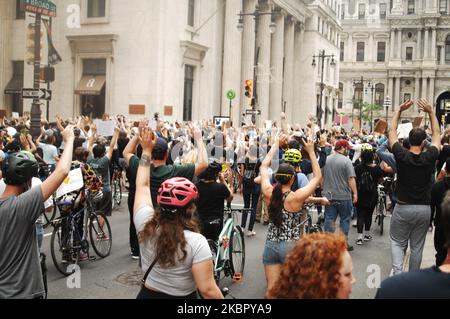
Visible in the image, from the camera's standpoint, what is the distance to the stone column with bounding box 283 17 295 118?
51875 millimetres

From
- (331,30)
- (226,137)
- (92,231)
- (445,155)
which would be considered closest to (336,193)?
(445,155)

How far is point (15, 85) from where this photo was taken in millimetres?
31812

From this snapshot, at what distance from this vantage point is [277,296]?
288 centimetres

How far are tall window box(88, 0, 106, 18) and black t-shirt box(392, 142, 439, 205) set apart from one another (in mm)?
25989

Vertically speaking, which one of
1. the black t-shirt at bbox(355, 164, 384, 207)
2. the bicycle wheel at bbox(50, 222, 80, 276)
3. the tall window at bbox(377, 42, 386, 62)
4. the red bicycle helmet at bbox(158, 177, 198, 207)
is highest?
the tall window at bbox(377, 42, 386, 62)

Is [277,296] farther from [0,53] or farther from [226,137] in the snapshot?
[0,53]

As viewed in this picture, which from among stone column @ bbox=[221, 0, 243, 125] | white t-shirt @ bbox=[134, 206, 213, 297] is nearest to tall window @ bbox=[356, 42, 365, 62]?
stone column @ bbox=[221, 0, 243, 125]

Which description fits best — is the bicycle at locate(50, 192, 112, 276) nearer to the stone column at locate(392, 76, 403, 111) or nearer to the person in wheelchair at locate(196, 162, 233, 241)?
the person in wheelchair at locate(196, 162, 233, 241)

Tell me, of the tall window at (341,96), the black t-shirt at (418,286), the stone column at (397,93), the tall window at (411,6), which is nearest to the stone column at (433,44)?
the tall window at (411,6)

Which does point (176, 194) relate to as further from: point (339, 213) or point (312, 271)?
point (339, 213)

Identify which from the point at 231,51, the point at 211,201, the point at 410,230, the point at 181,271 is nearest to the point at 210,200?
the point at 211,201

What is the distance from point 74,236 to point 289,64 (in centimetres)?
4716

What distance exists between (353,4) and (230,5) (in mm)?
63304

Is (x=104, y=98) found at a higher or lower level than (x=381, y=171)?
higher
